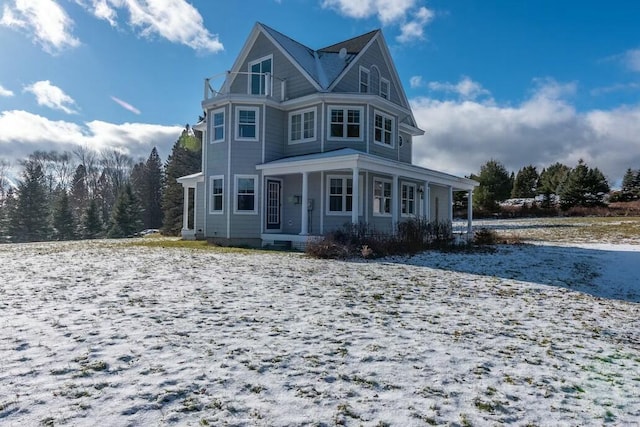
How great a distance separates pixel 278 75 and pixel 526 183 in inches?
1949

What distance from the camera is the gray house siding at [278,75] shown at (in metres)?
17.5

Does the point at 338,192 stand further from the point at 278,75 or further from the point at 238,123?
the point at 278,75

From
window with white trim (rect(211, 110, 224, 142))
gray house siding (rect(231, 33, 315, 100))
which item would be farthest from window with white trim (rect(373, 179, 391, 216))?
window with white trim (rect(211, 110, 224, 142))

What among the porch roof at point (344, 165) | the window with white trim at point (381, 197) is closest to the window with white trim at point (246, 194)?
the porch roof at point (344, 165)

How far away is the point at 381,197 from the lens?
682 inches

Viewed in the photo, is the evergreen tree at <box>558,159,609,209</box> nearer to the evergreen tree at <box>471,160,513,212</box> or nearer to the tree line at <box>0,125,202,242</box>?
the evergreen tree at <box>471,160,513,212</box>

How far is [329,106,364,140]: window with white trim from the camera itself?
55.6ft

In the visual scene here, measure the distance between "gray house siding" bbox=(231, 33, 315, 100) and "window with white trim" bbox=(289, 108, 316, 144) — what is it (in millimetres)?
808

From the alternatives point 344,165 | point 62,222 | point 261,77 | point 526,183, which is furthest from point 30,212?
point 526,183

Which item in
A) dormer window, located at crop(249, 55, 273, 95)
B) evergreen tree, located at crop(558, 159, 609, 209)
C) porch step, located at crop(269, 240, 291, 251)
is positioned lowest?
porch step, located at crop(269, 240, 291, 251)

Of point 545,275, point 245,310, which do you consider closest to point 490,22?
point 545,275

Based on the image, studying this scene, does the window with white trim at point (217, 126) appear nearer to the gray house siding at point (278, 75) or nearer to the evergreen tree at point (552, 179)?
the gray house siding at point (278, 75)

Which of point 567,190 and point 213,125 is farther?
point 567,190

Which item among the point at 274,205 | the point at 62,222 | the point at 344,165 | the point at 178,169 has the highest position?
the point at 178,169
